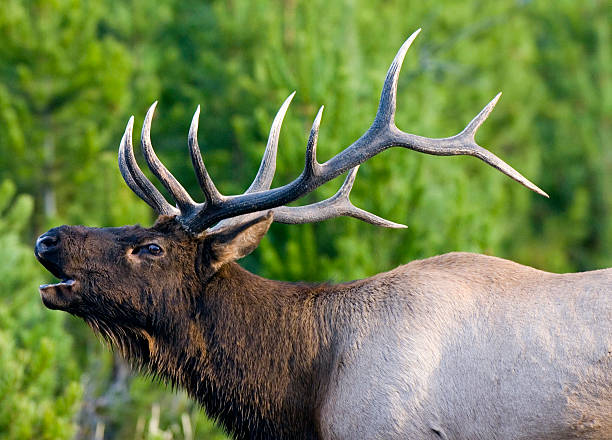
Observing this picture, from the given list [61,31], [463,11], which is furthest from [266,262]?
[463,11]

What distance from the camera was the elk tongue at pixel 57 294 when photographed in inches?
186

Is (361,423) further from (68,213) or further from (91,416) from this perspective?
(68,213)

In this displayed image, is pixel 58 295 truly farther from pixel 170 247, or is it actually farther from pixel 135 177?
pixel 135 177

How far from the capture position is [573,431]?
4.01 meters

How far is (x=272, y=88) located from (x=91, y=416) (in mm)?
5335

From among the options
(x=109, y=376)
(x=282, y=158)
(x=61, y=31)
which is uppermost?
(x=61, y=31)

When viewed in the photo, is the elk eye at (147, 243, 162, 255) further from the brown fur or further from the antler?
the antler

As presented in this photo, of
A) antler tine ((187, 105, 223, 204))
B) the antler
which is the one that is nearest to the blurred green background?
the antler

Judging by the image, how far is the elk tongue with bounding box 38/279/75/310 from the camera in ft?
15.5

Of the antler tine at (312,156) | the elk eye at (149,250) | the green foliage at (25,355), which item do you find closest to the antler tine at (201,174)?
the elk eye at (149,250)

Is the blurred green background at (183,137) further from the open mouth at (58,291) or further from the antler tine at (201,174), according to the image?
the antler tine at (201,174)

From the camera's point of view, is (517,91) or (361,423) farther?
(517,91)

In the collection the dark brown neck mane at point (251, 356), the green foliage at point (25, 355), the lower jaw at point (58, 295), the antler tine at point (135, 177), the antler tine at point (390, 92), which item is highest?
the antler tine at point (390, 92)

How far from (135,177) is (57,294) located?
805mm
